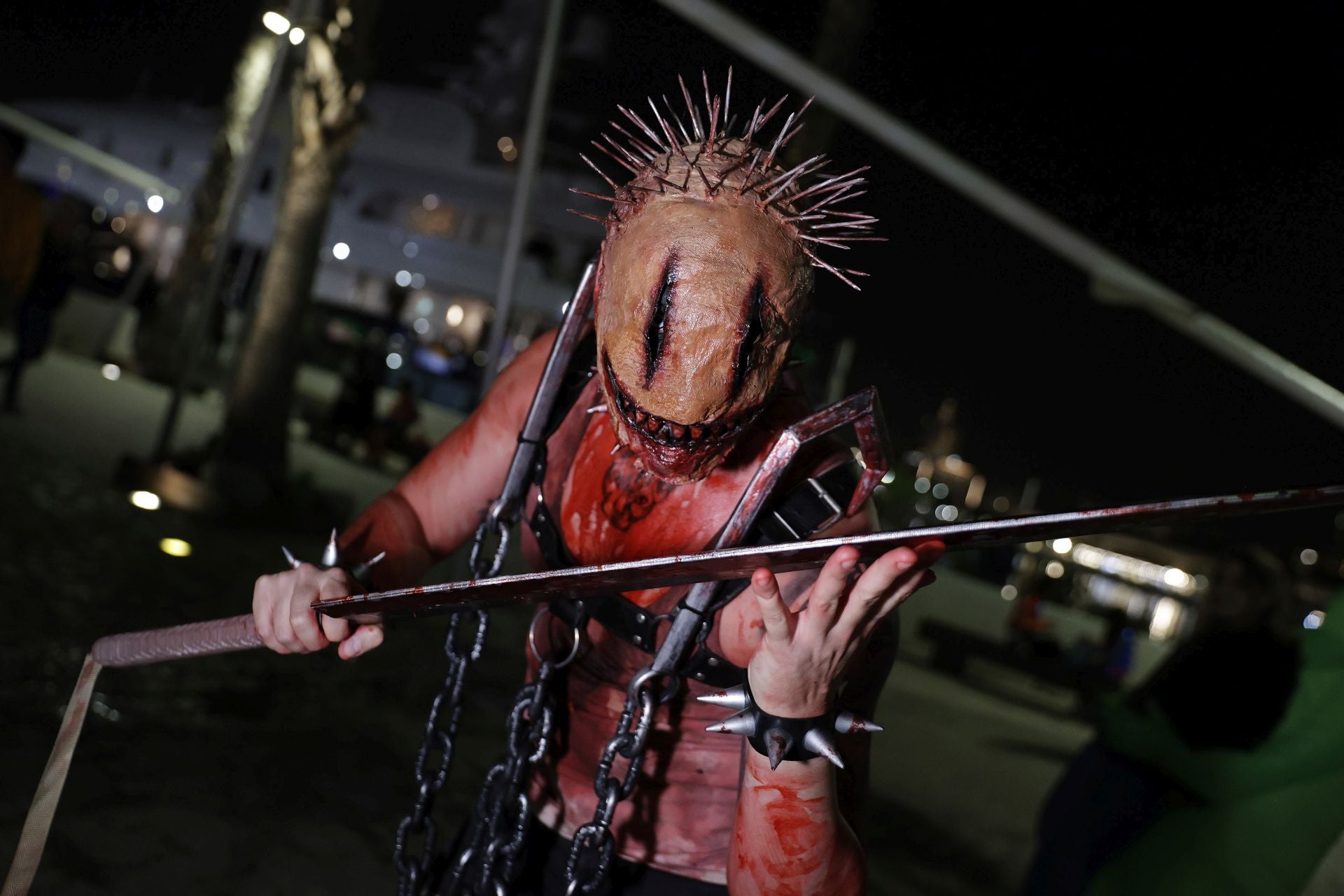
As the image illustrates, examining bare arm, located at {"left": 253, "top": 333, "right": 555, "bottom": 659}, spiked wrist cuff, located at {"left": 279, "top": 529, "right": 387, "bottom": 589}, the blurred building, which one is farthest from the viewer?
the blurred building

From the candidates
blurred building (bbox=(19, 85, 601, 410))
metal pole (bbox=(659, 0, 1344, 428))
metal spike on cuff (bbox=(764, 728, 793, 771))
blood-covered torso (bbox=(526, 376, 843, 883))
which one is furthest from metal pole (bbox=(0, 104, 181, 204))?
metal spike on cuff (bbox=(764, 728, 793, 771))

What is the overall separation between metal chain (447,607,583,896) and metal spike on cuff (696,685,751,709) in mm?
320

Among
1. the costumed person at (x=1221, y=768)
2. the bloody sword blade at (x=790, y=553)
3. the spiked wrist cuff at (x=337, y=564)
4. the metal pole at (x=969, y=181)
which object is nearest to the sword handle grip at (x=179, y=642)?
the spiked wrist cuff at (x=337, y=564)

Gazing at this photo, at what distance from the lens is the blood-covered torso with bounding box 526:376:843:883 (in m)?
1.56

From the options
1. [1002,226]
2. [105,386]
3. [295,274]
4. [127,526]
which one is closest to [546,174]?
[105,386]

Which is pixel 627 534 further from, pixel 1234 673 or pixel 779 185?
pixel 1234 673

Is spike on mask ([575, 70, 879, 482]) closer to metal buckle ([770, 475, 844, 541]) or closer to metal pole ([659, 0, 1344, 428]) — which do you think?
metal buckle ([770, 475, 844, 541])

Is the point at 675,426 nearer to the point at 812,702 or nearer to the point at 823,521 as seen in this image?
the point at 823,521

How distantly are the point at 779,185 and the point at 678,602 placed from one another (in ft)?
2.15

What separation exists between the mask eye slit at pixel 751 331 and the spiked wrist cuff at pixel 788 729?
44cm

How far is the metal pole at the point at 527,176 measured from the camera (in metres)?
4.39

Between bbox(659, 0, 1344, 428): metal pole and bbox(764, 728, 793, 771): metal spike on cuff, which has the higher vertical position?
bbox(659, 0, 1344, 428): metal pole

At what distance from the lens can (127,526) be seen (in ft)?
19.8

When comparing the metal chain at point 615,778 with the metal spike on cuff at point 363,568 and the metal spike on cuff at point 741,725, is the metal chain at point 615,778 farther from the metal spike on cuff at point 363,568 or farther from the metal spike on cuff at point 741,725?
the metal spike on cuff at point 363,568
